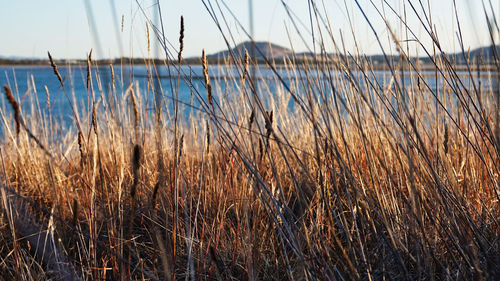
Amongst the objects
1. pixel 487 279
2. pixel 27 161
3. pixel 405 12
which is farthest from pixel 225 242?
pixel 27 161

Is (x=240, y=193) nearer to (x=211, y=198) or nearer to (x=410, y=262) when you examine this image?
(x=211, y=198)

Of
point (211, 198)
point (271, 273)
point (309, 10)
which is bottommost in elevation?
point (271, 273)

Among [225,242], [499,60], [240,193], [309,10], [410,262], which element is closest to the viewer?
[499,60]

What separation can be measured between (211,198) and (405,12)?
0.92m

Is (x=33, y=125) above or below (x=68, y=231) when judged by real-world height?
above

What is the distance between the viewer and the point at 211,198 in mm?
1721

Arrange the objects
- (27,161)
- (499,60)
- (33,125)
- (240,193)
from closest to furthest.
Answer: (499,60)
(240,193)
(27,161)
(33,125)

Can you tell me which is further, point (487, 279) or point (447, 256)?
point (447, 256)

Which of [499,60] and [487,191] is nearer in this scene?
[499,60]

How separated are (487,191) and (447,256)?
41 cm

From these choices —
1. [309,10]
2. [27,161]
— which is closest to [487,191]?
[309,10]

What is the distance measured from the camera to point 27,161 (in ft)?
8.16

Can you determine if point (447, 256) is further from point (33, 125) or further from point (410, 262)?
point (33, 125)

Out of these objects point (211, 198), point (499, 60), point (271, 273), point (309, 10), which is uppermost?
point (309, 10)
